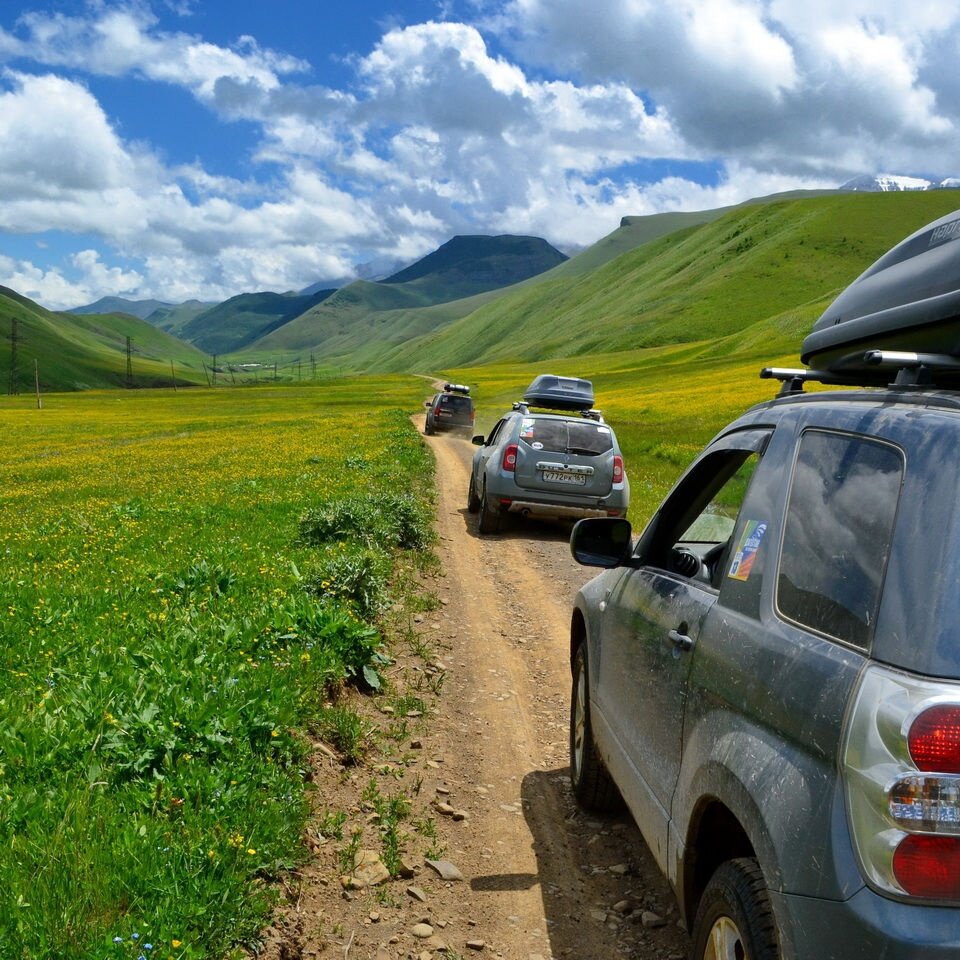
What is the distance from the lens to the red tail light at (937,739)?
221 centimetres

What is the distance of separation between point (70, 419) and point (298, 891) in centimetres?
8651

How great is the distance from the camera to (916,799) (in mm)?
2232

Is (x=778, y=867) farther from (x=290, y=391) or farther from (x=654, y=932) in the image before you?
(x=290, y=391)

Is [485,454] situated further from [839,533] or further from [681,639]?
[839,533]

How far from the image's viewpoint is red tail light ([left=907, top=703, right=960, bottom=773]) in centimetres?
221

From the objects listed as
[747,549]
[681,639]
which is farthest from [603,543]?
[747,549]

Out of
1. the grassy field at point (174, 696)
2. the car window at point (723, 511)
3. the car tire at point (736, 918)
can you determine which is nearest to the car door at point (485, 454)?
the grassy field at point (174, 696)

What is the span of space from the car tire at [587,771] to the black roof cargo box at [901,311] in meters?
2.57

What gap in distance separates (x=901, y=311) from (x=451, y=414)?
1563 inches

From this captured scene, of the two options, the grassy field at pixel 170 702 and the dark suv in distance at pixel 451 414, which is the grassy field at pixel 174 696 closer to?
the grassy field at pixel 170 702

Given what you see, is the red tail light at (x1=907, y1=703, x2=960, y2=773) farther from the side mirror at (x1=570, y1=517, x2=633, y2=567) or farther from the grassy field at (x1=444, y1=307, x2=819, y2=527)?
the grassy field at (x1=444, y1=307, x2=819, y2=527)

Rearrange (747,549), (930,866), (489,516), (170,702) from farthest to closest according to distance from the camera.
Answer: (489,516)
(170,702)
(747,549)
(930,866)

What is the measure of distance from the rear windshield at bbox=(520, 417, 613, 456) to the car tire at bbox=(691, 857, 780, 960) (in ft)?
43.9

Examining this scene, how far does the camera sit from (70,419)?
8312 centimetres
